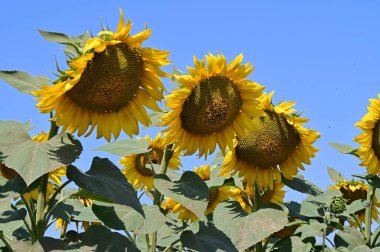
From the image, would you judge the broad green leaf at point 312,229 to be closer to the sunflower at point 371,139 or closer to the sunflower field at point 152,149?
the sunflower field at point 152,149

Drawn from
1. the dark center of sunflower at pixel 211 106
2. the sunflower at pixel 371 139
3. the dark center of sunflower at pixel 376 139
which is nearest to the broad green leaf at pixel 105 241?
the dark center of sunflower at pixel 211 106

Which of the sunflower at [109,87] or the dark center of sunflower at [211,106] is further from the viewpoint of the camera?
the dark center of sunflower at [211,106]

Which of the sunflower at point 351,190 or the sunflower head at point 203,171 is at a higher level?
the sunflower head at point 203,171

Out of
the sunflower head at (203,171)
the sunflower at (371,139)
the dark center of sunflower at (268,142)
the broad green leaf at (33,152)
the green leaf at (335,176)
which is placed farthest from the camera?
the green leaf at (335,176)

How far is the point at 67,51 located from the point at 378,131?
3080 millimetres

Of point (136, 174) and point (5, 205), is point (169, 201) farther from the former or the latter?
point (5, 205)

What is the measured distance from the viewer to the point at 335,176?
21.9 feet

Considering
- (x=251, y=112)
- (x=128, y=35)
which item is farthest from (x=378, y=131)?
(x=128, y=35)

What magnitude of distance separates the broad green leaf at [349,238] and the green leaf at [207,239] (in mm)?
1800

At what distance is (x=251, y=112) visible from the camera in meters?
4.26

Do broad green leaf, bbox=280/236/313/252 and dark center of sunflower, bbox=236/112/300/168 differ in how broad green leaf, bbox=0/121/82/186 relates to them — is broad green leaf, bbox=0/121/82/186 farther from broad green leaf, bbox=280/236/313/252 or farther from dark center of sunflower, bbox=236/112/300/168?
broad green leaf, bbox=280/236/313/252

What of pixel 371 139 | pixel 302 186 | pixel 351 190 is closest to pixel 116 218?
pixel 302 186

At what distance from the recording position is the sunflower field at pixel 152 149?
330 centimetres

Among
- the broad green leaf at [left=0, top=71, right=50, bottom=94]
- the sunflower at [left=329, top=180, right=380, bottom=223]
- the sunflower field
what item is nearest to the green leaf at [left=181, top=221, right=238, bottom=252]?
the sunflower field
